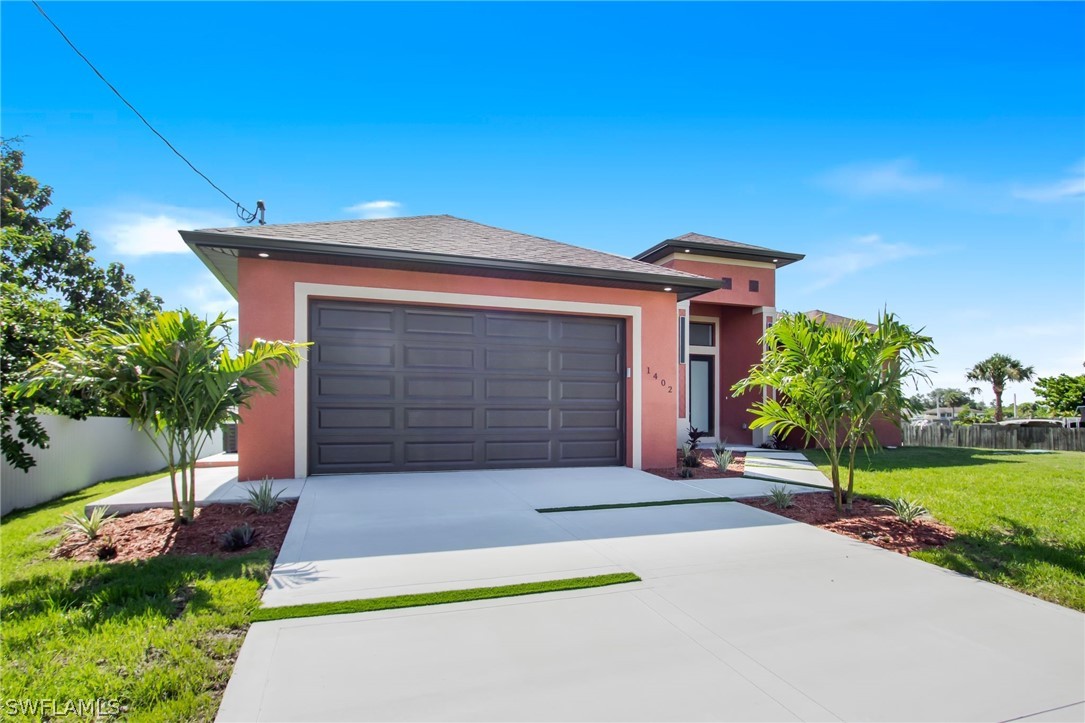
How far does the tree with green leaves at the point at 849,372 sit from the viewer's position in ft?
19.9

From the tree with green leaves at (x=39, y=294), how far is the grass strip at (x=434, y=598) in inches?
141

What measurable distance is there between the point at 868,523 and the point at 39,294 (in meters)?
12.4

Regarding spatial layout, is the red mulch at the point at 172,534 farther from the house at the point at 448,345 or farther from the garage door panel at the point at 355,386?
the garage door panel at the point at 355,386

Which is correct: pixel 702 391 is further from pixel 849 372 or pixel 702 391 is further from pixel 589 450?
pixel 849 372

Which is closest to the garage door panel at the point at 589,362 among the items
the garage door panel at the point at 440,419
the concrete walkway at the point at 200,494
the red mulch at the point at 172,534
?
the garage door panel at the point at 440,419

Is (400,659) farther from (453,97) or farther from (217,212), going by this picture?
(217,212)

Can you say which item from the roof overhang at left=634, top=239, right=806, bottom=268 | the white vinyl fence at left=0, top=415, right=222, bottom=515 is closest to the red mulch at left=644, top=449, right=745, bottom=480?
the roof overhang at left=634, top=239, right=806, bottom=268

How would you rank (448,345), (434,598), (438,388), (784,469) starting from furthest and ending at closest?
(784,469), (448,345), (438,388), (434,598)

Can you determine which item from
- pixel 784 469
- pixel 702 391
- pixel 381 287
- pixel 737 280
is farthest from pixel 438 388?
pixel 737 280

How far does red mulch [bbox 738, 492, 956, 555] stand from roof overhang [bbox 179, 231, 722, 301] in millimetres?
4141

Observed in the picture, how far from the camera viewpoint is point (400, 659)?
2.74m

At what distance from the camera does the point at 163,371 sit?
16.2 ft

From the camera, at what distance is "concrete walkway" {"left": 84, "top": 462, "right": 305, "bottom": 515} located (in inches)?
232

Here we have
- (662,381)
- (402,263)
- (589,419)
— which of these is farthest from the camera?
(662,381)
